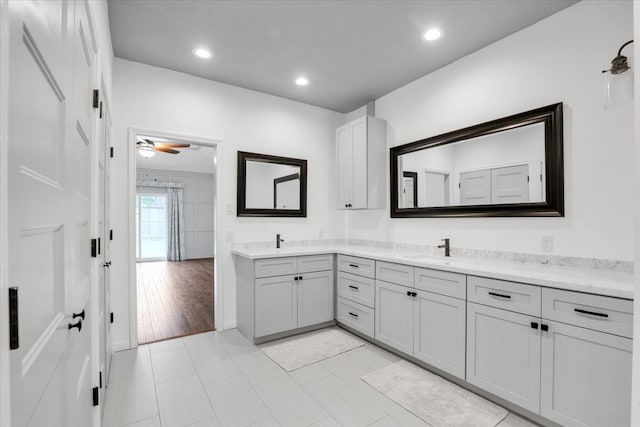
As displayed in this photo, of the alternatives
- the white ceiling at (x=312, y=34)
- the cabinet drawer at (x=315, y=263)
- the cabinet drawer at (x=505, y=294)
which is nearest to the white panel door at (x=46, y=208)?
the white ceiling at (x=312, y=34)

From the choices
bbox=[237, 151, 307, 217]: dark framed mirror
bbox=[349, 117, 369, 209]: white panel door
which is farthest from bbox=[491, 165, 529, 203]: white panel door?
bbox=[237, 151, 307, 217]: dark framed mirror

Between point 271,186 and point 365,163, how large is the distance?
1.19m

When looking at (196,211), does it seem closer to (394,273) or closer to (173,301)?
(173,301)

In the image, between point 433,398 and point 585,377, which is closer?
point 585,377

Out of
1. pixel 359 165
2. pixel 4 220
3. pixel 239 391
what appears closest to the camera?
pixel 4 220

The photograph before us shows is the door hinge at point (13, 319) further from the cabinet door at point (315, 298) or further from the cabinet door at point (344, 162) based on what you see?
the cabinet door at point (344, 162)

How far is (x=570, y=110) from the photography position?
2.20m

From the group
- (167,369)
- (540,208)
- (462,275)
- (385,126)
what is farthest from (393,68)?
(167,369)

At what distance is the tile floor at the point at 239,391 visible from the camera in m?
1.93

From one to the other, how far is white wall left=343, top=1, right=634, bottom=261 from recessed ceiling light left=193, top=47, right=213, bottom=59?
2349 mm

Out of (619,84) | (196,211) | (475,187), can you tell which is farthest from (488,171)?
(196,211)

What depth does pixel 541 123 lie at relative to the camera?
234cm

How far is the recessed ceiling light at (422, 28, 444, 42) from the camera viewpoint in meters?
2.51

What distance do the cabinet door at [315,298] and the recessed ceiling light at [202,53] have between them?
2392 mm
